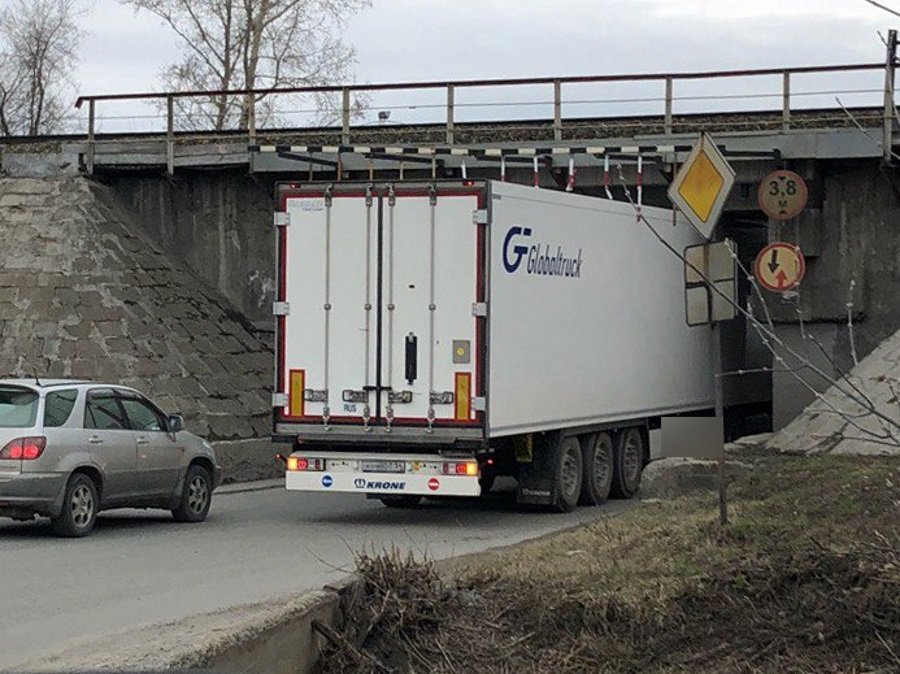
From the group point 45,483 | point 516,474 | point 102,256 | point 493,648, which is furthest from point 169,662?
point 102,256

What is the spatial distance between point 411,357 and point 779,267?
4189mm

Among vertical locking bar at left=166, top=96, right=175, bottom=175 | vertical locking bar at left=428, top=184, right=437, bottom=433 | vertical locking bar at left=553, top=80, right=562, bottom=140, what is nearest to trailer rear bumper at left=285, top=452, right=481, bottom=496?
vertical locking bar at left=428, top=184, right=437, bottom=433

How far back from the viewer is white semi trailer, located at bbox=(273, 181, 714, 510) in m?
17.0

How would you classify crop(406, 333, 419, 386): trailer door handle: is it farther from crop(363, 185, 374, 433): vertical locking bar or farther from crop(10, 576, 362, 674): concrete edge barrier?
crop(10, 576, 362, 674): concrete edge barrier

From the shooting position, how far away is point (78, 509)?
1596 centimetres

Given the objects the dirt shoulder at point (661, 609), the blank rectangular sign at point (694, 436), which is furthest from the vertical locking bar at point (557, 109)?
the dirt shoulder at point (661, 609)

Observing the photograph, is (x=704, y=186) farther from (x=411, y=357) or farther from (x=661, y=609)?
(x=411, y=357)

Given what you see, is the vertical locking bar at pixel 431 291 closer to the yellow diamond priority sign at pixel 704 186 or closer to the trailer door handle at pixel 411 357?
the trailer door handle at pixel 411 357

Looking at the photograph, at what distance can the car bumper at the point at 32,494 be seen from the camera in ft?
50.3

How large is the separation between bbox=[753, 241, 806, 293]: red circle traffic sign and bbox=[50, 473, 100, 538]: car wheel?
7.24m

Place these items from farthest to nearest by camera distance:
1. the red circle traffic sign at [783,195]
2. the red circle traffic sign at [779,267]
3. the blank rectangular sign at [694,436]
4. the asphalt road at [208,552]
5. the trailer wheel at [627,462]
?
the red circle traffic sign at [783,195] → the trailer wheel at [627,462] → the red circle traffic sign at [779,267] → the blank rectangular sign at [694,436] → the asphalt road at [208,552]

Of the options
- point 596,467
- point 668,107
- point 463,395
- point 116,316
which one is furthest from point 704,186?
point 116,316

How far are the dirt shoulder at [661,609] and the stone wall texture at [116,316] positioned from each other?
50.1 feet

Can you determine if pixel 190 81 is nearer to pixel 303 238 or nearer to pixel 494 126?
pixel 494 126
